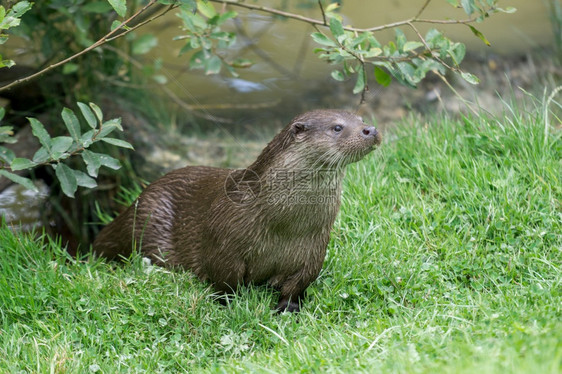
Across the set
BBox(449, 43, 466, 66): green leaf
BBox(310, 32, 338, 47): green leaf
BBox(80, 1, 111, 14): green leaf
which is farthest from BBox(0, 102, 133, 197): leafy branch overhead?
BBox(449, 43, 466, 66): green leaf

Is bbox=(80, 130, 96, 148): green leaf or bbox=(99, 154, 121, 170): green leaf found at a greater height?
bbox=(80, 130, 96, 148): green leaf

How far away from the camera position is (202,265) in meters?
3.73

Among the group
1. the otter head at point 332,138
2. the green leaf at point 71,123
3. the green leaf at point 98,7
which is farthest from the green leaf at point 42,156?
the green leaf at point 98,7

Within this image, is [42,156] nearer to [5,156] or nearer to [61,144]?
[61,144]

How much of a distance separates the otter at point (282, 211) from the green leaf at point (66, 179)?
0.57 m

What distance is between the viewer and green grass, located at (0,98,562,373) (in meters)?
2.88

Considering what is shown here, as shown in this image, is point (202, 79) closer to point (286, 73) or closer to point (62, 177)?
point (286, 73)

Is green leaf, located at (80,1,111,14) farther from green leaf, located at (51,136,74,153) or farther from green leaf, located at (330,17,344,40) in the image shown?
green leaf, located at (330,17,344,40)

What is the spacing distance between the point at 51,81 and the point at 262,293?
2933 mm

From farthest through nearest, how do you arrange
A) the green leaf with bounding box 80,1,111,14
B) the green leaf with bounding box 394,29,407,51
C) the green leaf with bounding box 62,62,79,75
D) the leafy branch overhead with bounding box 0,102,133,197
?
the green leaf with bounding box 62,62,79,75 → the green leaf with bounding box 80,1,111,14 → the green leaf with bounding box 394,29,407,51 → the leafy branch overhead with bounding box 0,102,133,197

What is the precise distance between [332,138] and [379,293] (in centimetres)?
82

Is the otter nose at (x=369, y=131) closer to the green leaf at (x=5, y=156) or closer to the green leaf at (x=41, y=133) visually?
the green leaf at (x=41, y=133)

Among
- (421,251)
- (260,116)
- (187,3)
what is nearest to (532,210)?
(421,251)

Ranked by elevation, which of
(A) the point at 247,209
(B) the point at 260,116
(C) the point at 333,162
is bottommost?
(B) the point at 260,116
